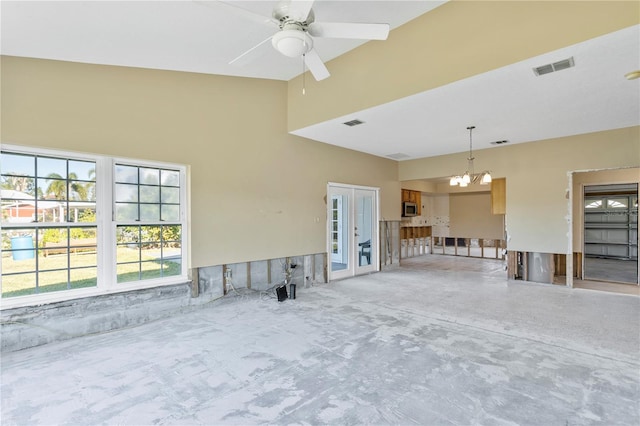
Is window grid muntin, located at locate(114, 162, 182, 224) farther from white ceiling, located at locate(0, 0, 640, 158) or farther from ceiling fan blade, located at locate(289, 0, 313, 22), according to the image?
ceiling fan blade, located at locate(289, 0, 313, 22)

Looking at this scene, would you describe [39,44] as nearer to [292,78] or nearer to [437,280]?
[292,78]

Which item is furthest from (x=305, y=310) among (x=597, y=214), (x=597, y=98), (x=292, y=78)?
(x=597, y=214)

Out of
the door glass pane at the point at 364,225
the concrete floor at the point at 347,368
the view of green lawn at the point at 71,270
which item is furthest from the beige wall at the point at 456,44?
the view of green lawn at the point at 71,270

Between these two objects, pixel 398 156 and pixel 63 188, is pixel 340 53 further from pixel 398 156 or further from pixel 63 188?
pixel 63 188

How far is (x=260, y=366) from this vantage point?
2.78m

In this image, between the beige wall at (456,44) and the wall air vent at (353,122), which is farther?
the wall air vent at (353,122)

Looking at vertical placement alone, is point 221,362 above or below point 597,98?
below

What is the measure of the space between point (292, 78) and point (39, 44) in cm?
331

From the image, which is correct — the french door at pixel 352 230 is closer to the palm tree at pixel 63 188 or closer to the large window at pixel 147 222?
the large window at pixel 147 222

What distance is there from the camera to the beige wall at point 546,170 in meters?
5.15

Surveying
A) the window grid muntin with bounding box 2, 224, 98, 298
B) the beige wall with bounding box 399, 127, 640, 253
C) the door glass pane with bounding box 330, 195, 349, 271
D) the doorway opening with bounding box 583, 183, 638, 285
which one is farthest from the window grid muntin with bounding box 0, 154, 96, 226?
the doorway opening with bounding box 583, 183, 638, 285

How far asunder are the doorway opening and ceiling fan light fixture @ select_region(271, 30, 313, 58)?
34.5ft

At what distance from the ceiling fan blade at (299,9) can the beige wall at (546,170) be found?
5.66m

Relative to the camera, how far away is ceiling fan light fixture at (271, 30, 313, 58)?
2458 mm
